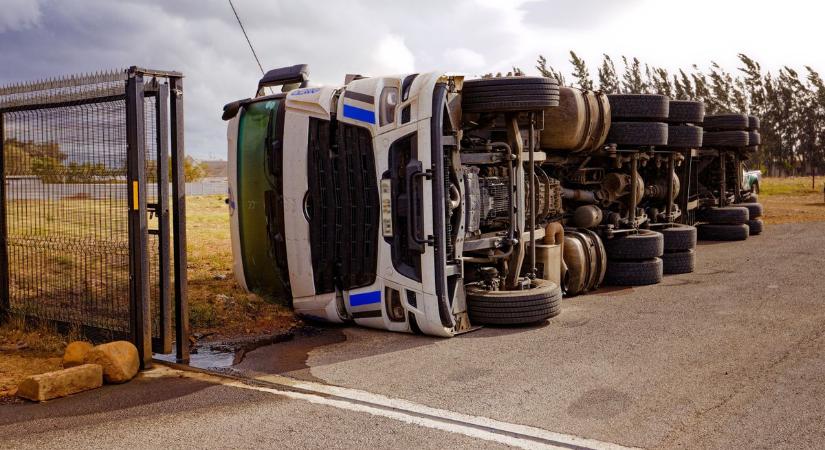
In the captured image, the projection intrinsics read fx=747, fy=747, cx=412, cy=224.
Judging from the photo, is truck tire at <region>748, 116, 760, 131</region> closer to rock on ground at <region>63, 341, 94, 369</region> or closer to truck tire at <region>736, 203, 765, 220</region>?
truck tire at <region>736, 203, 765, 220</region>

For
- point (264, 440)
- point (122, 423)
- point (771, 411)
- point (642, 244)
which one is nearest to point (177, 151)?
point (122, 423)

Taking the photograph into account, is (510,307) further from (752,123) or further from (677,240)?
(752,123)

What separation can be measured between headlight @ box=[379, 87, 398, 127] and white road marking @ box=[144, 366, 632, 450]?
2.60 meters

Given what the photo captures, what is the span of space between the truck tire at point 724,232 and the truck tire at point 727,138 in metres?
1.79

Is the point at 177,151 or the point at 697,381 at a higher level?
the point at 177,151

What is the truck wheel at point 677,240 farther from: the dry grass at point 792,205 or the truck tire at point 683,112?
the dry grass at point 792,205

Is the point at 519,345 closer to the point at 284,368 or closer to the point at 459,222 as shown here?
the point at 459,222

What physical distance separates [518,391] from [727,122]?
519 inches

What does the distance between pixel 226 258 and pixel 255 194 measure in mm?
5180

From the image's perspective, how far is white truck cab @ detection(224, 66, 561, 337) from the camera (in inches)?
266

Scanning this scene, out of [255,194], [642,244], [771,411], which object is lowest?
[771,411]

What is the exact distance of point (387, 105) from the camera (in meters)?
6.98

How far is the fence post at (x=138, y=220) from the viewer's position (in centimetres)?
586

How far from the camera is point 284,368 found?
5992mm
